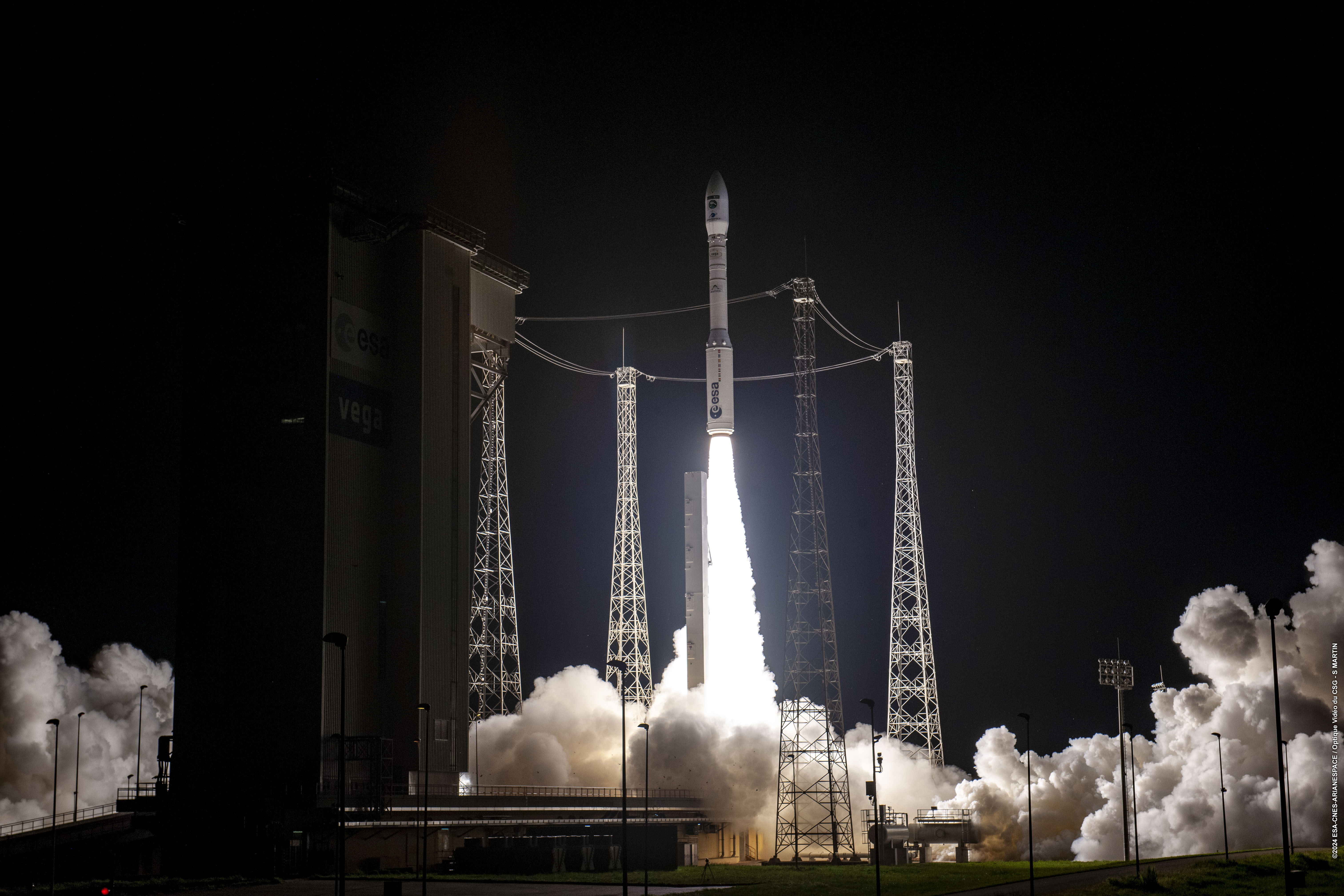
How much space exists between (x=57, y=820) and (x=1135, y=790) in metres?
51.1

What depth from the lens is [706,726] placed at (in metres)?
72.5

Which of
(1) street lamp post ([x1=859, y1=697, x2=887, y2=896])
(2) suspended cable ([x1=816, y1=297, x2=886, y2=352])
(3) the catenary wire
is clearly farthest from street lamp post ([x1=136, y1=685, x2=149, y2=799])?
(2) suspended cable ([x1=816, y1=297, x2=886, y2=352])

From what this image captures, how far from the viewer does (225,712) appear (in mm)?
62219

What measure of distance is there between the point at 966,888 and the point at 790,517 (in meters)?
50.9

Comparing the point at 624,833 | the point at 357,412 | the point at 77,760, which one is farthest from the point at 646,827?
the point at 77,760

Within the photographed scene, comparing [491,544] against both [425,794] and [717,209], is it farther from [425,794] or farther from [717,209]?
[425,794]

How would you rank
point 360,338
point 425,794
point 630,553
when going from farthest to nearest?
1. point 630,553
2. point 360,338
3. point 425,794

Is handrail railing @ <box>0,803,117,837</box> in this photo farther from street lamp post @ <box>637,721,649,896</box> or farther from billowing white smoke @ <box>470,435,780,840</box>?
street lamp post @ <box>637,721,649,896</box>

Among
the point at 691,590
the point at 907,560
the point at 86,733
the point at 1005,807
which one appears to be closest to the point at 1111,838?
the point at 1005,807

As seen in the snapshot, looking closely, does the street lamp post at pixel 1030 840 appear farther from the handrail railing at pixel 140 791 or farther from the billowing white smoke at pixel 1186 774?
the handrail railing at pixel 140 791

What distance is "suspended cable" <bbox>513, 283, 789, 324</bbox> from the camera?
85438 mm

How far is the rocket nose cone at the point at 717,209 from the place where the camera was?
75.1 m

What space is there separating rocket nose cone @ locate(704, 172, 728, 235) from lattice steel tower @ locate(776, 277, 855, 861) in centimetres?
603

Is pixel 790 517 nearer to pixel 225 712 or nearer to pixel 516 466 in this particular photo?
pixel 516 466
